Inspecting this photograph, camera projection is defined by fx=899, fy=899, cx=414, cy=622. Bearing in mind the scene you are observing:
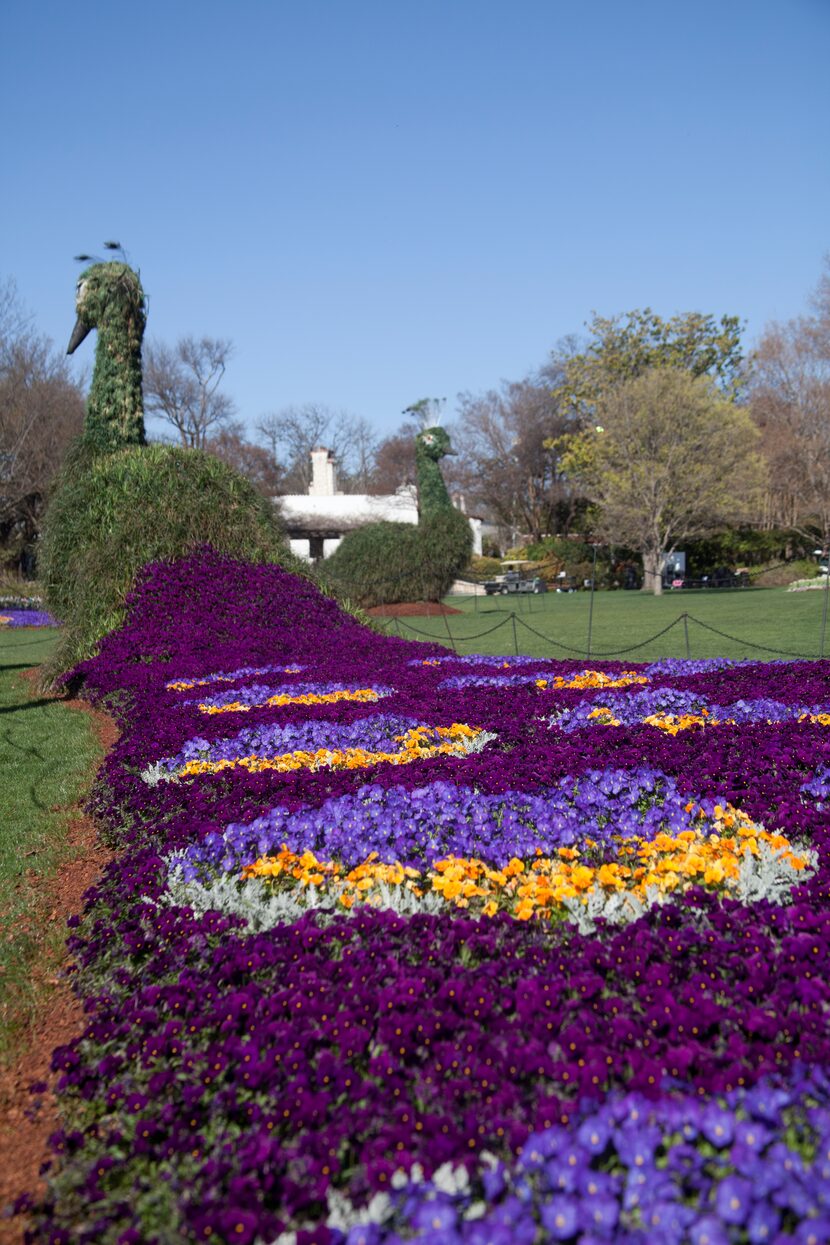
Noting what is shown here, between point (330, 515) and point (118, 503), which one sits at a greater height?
point (330, 515)

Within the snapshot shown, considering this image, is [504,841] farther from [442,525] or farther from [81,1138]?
[442,525]

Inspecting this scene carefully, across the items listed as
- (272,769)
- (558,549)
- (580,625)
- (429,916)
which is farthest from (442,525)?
(429,916)

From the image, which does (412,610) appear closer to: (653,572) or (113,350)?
(653,572)

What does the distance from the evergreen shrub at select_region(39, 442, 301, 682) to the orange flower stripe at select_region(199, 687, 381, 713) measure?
157 inches

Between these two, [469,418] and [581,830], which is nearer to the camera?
[581,830]

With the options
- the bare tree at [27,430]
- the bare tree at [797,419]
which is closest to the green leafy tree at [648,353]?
the bare tree at [797,419]

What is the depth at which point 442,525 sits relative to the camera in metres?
29.1

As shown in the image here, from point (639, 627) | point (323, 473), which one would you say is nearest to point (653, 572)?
point (639, 627)

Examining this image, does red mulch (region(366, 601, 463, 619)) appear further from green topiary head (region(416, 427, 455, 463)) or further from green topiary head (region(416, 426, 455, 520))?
green topiary head (region(416, 427, 455, 463))

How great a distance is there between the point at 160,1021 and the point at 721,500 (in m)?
35.4

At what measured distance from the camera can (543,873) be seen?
141 inches

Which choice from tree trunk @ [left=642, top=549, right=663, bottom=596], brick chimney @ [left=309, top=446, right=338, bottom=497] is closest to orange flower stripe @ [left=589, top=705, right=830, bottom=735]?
tree trunk @ [left=642, top=549, right=663, bottom=596]

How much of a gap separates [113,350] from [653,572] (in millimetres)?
26480

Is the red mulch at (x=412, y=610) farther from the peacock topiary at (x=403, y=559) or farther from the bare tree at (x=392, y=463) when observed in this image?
the bare tree at (x=392, y=463)
